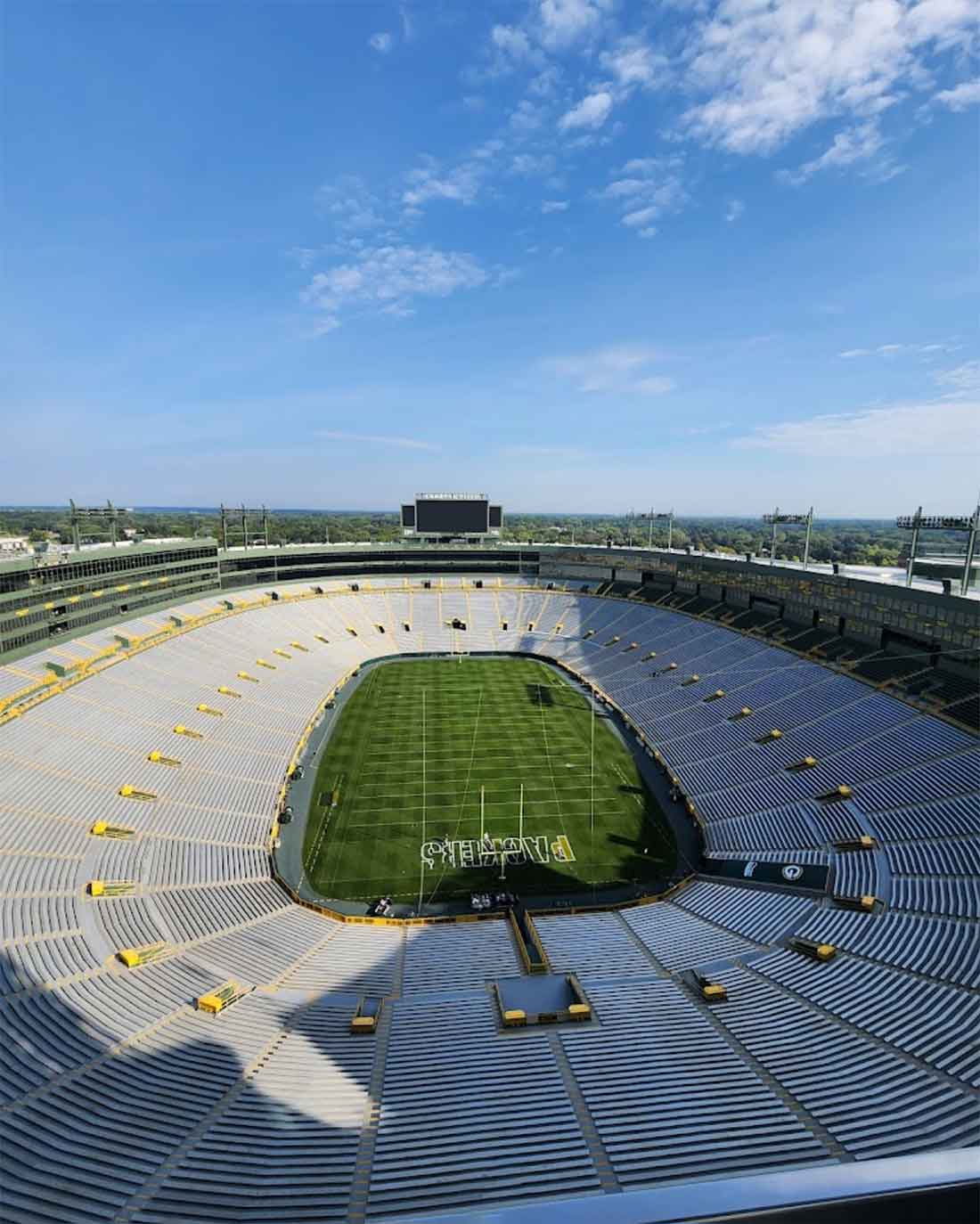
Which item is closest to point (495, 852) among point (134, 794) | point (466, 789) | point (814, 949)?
point (466, 789)

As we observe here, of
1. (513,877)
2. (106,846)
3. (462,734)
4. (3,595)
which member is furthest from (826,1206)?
(3,595)

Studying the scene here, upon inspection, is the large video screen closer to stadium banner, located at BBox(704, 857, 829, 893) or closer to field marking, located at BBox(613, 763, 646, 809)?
field marking, located at BBox(613, 763, 646, 809)

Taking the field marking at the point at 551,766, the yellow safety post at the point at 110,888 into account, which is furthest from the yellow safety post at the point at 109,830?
the field marking at the point at 551,766

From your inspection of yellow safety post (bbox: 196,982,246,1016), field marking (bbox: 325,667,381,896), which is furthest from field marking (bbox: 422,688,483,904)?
yellow safety post (bbox: 196,982,246,1016)

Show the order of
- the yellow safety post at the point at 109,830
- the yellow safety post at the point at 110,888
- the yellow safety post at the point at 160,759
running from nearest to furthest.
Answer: the yellow safety post at the point at 110,888, the yellow safety post at the point at 109,830, the yellow safety post at the point at 160,759

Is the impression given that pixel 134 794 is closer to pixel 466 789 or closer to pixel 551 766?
pixel 466 789

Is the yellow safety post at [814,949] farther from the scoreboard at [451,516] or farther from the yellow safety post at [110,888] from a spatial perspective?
the scoreboard at [451,516]
